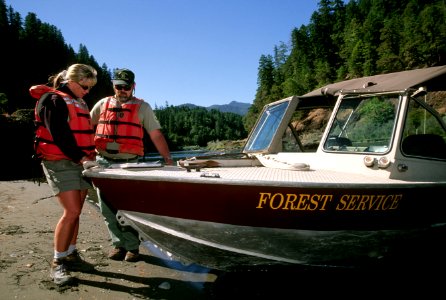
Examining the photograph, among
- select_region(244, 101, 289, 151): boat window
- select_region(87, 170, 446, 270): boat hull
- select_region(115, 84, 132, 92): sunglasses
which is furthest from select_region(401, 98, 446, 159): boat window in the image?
select_region(115, 84, 132, 92): sunglasses

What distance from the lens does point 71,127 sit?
12.1ft

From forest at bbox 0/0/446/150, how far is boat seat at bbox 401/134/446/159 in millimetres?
62991

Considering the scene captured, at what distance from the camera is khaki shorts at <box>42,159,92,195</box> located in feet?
11.5

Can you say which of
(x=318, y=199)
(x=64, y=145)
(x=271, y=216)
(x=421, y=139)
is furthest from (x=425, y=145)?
(x=64, y=145)

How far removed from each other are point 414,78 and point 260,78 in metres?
90.7

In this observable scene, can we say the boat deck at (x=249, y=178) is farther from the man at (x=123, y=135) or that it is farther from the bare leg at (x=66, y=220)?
the man at (x=123, y=135)

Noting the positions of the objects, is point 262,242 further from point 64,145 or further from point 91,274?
point 64,145

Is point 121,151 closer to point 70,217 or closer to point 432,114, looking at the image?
point 70,217

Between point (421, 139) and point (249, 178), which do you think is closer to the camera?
point (249, 178)

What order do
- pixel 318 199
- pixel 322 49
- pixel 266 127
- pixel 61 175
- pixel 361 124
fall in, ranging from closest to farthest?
1. pixel 318 199
2. pixel 61 175
3. pixel 361 124
4. pixel 266 127
5. pixel 322 49

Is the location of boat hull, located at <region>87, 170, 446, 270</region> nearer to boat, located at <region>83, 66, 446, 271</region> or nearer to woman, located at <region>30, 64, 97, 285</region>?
boat, located at <region>83, 66, 446, 271</region>

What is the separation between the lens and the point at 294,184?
10.0 ft

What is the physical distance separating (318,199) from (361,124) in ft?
5.99

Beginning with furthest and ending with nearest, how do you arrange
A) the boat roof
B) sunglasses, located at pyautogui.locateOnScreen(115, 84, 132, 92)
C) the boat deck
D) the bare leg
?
sunglasses, located at pyautogui.locateOnScreen(115, 84, 132, 92) < the boat roof < the bare leg < the boat deck
